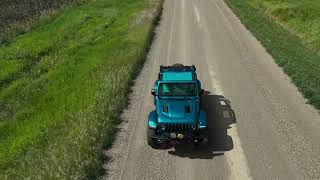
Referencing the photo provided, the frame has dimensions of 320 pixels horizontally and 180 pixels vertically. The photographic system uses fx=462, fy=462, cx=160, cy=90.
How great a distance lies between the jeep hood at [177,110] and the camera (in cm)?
1709

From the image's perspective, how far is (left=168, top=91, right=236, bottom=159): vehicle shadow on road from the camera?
17047mm

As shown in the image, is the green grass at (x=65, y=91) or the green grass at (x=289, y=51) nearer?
the green grass at (x=65, y=91)

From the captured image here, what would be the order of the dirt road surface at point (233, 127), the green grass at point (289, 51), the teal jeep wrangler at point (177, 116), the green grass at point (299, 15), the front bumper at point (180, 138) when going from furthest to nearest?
the green grass at point (299, 15) → the green grass at point (289, 51) → the teal jeep wrangler at point (177, 116) → the front bumper at point (180, 138) → the dirt road surface at point (233, 127)

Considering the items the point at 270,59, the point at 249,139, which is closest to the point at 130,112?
the point at 249,139

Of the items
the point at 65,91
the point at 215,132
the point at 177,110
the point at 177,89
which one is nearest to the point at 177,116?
the point at 177,110

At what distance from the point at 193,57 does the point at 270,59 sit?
196 inches

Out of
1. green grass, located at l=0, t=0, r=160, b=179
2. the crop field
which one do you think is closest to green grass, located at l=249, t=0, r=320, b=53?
green grass, located at l=0, t=0, r=160, b=179

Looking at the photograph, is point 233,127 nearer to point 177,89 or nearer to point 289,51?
point 177,89

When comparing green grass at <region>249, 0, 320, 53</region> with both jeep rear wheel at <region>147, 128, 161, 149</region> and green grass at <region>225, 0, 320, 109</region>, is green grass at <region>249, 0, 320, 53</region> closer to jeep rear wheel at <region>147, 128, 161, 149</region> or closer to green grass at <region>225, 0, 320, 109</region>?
green grass at <region>225, 0, 320, 109</region>

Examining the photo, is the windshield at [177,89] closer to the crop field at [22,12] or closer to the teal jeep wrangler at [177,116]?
the teal jeep wrangler at [177,116]

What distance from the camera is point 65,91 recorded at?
25125mm

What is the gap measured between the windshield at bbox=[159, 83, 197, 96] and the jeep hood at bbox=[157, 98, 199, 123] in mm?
350

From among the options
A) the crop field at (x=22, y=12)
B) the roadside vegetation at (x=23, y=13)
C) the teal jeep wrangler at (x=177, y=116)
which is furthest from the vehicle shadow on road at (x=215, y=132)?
the crop field at (x=22, y=12)

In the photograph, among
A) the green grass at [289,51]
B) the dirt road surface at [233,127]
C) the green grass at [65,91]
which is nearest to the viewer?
the dirt road surface at [233,127]
